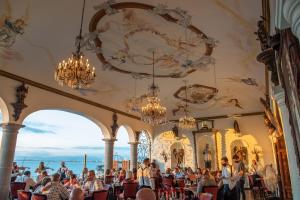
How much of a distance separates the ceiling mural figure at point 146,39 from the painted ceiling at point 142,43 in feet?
0.08

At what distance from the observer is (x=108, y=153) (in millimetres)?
12297

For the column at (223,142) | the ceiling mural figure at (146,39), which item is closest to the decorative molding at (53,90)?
the ceiling mural figure at (146,39)

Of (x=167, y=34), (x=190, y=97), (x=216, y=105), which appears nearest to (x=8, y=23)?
(x=167, y=34)

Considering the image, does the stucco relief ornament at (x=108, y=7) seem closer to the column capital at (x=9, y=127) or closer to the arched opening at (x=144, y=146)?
the column capital at (x=9, y=127)

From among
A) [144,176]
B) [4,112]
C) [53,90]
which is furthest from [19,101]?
[144,176]

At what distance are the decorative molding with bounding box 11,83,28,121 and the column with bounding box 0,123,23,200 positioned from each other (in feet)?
1.26

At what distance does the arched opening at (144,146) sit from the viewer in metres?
15.8

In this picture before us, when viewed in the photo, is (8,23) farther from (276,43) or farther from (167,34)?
(276,43)

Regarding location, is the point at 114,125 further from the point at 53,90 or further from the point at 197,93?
the point at 197,93

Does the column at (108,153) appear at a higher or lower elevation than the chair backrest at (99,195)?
higher

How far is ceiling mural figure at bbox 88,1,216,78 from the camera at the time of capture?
6.24 meters

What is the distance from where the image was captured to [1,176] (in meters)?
7.38

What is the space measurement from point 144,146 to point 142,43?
9648 mm

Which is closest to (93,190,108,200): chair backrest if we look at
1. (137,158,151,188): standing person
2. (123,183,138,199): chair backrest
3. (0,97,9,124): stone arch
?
(123,183,138,199): chair backrest
